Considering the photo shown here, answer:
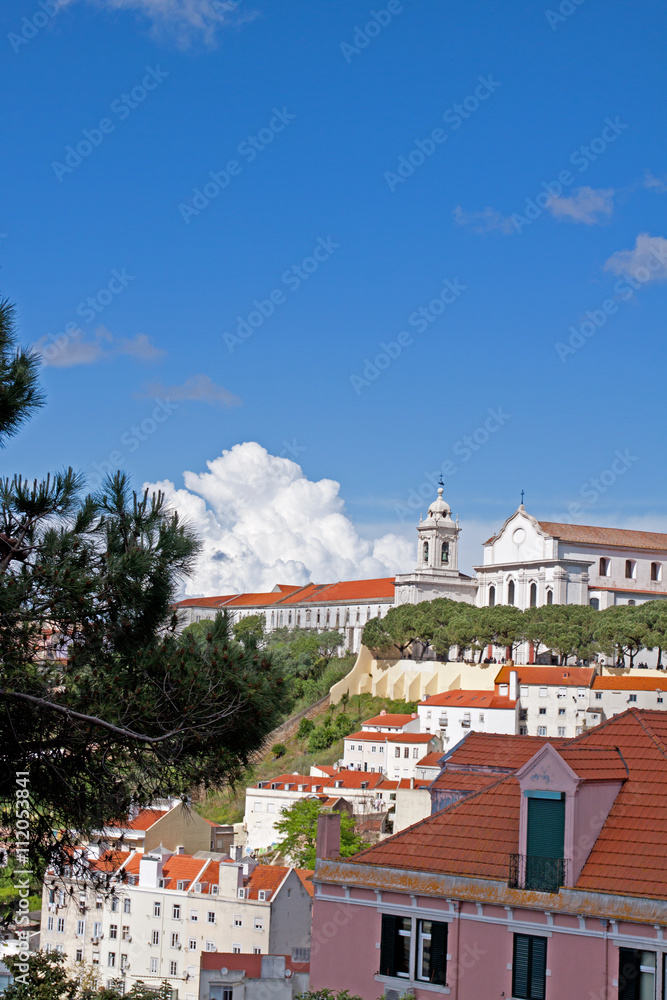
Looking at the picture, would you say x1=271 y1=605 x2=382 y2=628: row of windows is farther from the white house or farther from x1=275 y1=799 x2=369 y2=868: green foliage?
x1=275 y1=799 x2=369 y2=868: green foliage

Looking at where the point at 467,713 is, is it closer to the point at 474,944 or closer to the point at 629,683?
the point at 629,683

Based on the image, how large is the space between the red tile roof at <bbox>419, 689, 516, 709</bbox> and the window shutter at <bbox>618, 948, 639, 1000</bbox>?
5508 cm

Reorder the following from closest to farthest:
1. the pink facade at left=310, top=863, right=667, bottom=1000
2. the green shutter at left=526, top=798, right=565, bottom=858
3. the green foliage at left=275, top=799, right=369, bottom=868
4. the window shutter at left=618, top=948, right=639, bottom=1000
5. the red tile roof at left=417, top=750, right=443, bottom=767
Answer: the window shutter at left=618, top=948, right=639, bottom=1000
the pink facade at left=310, top=863, right=667, bottom=1000
the green shutter at left=526, top=798, right=565, bottom=858
the green foliage at left=275, top=799, right=369, bottom=868
the red tile roof at left=417, top=750, right=443, bottom=767

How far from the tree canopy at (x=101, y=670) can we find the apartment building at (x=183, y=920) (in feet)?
98.6

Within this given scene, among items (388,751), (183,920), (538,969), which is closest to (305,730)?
(388,751)

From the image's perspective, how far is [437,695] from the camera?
238 feet

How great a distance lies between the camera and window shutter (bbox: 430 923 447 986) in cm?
→ 1212

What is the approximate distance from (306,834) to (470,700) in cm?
2146

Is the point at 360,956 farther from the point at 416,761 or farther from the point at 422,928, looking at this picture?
the point at 416,761

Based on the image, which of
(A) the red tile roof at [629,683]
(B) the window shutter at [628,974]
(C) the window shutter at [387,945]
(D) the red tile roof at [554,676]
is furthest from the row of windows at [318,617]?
(B) the window shutter at [628,974]

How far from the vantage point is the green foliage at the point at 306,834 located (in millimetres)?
47019

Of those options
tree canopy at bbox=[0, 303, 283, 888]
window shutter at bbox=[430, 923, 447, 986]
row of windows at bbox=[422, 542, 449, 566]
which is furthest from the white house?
tree canopy at bbox=[0, 303, 283, 888]

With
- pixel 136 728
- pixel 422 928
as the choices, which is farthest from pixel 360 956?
pixel 136 728

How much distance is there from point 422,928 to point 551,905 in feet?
5.23
